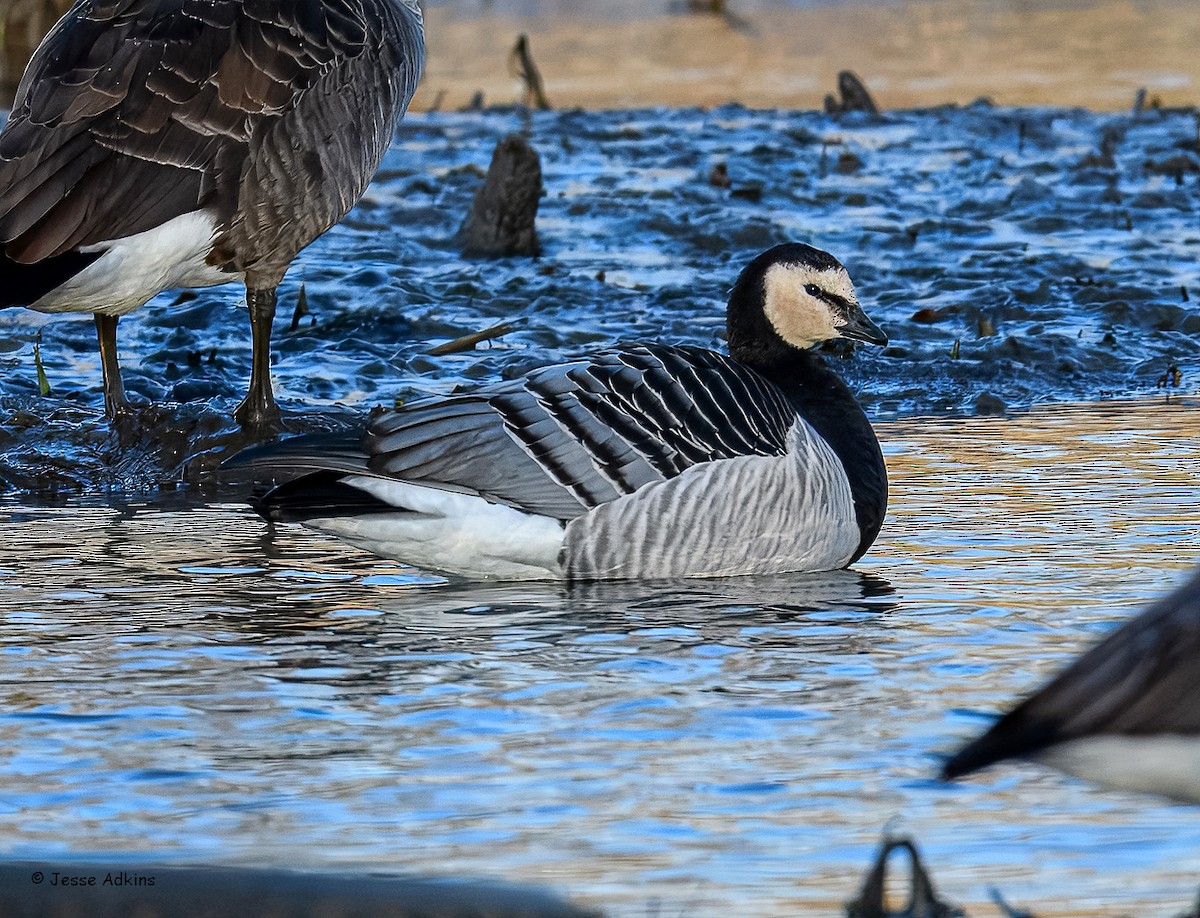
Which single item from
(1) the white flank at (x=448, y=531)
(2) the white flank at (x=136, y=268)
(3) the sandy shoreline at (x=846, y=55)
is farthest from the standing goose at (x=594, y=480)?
(3) the sandy shoreline at (x=846, y=55)

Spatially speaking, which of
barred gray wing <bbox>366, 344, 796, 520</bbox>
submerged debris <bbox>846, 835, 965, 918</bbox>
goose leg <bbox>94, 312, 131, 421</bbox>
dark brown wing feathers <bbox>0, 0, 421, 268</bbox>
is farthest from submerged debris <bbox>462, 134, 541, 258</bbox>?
submerged debris <bbox>846, 835, 965, 918</bbox>

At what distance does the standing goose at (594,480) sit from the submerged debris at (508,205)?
613 cm

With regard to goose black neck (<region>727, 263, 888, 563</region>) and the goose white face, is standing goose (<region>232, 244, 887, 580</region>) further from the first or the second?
the goose white face

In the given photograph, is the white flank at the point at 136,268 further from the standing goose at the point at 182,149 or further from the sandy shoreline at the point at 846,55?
the sandy shoreline at the point at 846,55

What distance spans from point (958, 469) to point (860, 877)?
4.44m

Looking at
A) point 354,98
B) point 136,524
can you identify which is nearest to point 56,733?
point 136,524

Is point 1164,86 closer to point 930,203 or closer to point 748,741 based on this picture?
point 930,203

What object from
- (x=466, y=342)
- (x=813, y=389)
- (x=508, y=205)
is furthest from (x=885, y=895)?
(x=508, y=205)

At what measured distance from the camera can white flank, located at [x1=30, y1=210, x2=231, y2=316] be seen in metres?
7.83

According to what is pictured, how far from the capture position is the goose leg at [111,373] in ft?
28.7

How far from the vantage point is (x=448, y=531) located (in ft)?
21.4

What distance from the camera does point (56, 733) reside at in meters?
4.98

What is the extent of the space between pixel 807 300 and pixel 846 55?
17.8 m

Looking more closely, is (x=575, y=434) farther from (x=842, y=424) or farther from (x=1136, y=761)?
(x=1136, y=761)
